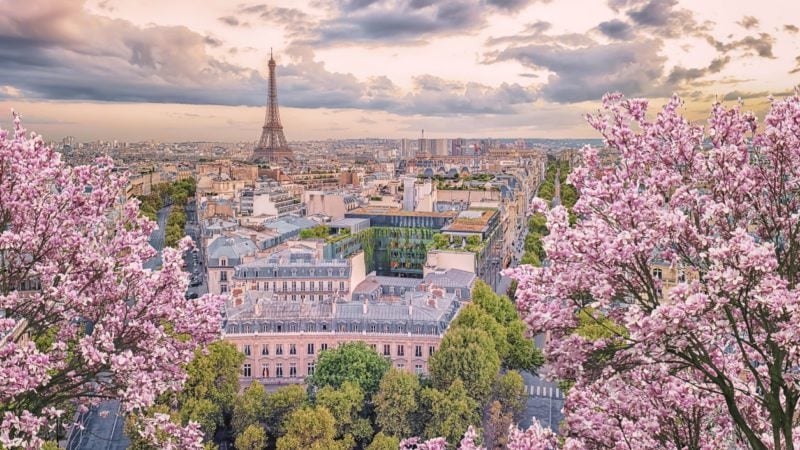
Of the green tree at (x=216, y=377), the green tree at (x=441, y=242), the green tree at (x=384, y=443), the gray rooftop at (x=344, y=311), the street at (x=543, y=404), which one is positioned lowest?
the street at (x=543, y=404)

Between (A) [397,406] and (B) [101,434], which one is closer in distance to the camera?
(A) [397,406]

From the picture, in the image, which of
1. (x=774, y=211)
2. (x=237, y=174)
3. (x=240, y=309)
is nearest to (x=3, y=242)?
(x=774, y=211)

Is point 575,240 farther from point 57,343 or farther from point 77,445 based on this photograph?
point 77,445

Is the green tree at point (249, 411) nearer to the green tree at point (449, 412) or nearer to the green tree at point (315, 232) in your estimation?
the green tree at point (449, 412)

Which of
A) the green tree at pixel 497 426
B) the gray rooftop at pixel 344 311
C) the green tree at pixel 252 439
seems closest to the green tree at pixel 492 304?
the gray rooftop at pixel 344 311

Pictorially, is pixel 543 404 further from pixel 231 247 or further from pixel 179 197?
pixel 179 197

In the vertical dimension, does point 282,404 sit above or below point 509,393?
above

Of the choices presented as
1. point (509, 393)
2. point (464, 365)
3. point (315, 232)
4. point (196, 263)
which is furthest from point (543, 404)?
point (196, 263)
